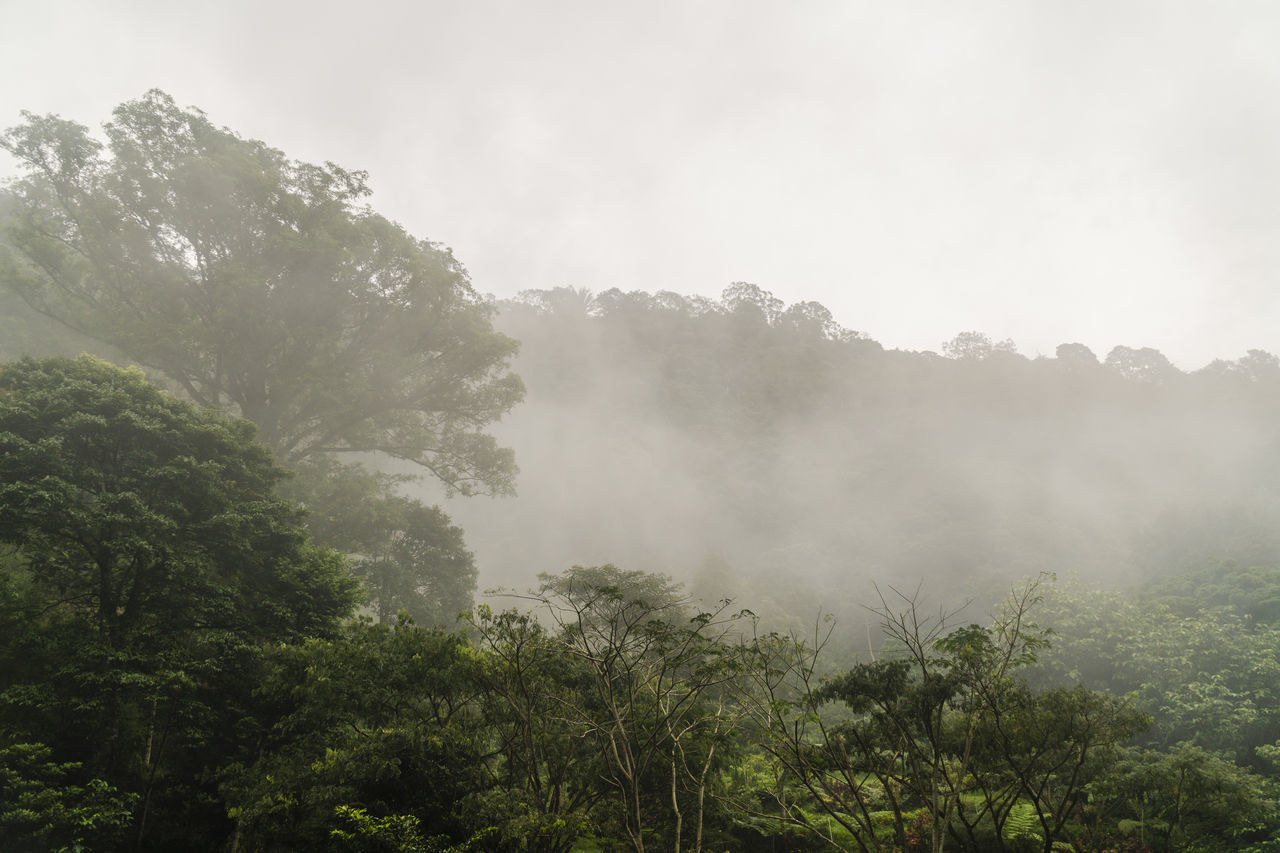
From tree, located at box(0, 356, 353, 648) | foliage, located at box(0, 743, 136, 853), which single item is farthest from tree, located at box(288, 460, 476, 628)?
foliage, located at box(0, 743, 136, 853)

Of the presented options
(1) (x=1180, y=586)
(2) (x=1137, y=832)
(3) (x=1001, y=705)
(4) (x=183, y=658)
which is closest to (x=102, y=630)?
(4) (x=183, y=658)

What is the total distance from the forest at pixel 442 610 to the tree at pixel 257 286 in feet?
0.35

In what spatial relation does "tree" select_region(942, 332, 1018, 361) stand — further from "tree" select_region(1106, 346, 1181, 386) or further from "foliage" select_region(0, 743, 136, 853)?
"foliage" select_region(0, 743, 136, 853)

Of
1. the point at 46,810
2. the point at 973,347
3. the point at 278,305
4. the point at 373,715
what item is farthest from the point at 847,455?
the point at 46,810

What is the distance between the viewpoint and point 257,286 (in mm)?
15797

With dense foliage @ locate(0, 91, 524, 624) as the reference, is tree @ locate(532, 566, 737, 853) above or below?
below

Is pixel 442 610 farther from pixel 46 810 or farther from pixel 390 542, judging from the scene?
pixel 46 810

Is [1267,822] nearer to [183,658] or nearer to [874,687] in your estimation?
[874,687]

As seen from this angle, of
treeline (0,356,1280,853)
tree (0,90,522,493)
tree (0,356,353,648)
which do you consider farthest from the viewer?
tree (0,90,522,493)

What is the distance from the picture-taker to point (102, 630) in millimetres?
8648

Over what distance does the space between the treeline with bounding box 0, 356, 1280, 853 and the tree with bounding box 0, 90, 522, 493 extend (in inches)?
287

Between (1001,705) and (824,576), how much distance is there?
962 inches

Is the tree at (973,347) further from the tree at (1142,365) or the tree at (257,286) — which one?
the tree at (257,286)

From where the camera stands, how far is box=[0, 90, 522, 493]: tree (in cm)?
1530
